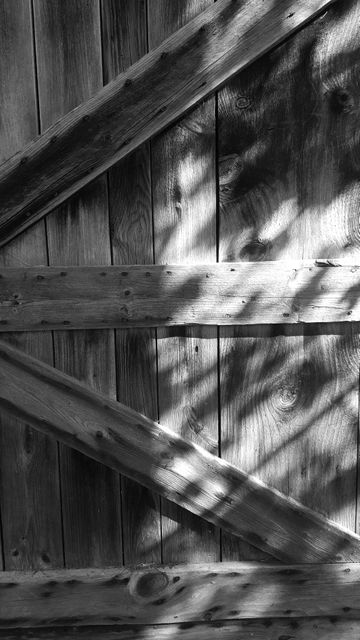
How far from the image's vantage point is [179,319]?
7.02ft

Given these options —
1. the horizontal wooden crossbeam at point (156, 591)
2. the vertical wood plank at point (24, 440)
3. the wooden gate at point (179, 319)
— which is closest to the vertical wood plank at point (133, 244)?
the wooden gate at point (179, 319)

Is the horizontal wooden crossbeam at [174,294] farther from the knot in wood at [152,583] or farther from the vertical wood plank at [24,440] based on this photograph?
the knot in wood at [152,583]

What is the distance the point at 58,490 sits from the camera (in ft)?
7.52

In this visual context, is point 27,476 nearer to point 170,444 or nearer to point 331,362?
point 170,444

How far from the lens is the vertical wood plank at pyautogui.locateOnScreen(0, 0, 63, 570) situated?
6.65ft

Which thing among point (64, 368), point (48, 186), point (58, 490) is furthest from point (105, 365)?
point (48, 186)

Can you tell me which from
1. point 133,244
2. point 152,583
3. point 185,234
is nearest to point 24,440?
point 152,583

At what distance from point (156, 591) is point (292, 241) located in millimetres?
1408

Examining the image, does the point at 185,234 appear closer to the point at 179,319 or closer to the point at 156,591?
the point at 179,319

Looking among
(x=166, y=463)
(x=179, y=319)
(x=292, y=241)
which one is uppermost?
(x=292, y=241)

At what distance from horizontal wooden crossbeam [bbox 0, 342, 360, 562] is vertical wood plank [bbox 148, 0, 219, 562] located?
89 mm

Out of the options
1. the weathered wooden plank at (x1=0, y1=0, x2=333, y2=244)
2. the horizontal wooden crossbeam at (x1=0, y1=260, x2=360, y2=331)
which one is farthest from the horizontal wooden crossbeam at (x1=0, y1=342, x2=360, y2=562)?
Result: the weathered wooden plank at (x1=0, y1=0, x2=333, y2=244)

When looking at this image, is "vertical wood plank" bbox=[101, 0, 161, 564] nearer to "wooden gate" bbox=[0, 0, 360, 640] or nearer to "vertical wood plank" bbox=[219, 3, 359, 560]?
"wooden gate" bbox=[0, 0, 360, 640]

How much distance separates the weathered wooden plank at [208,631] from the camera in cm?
234
